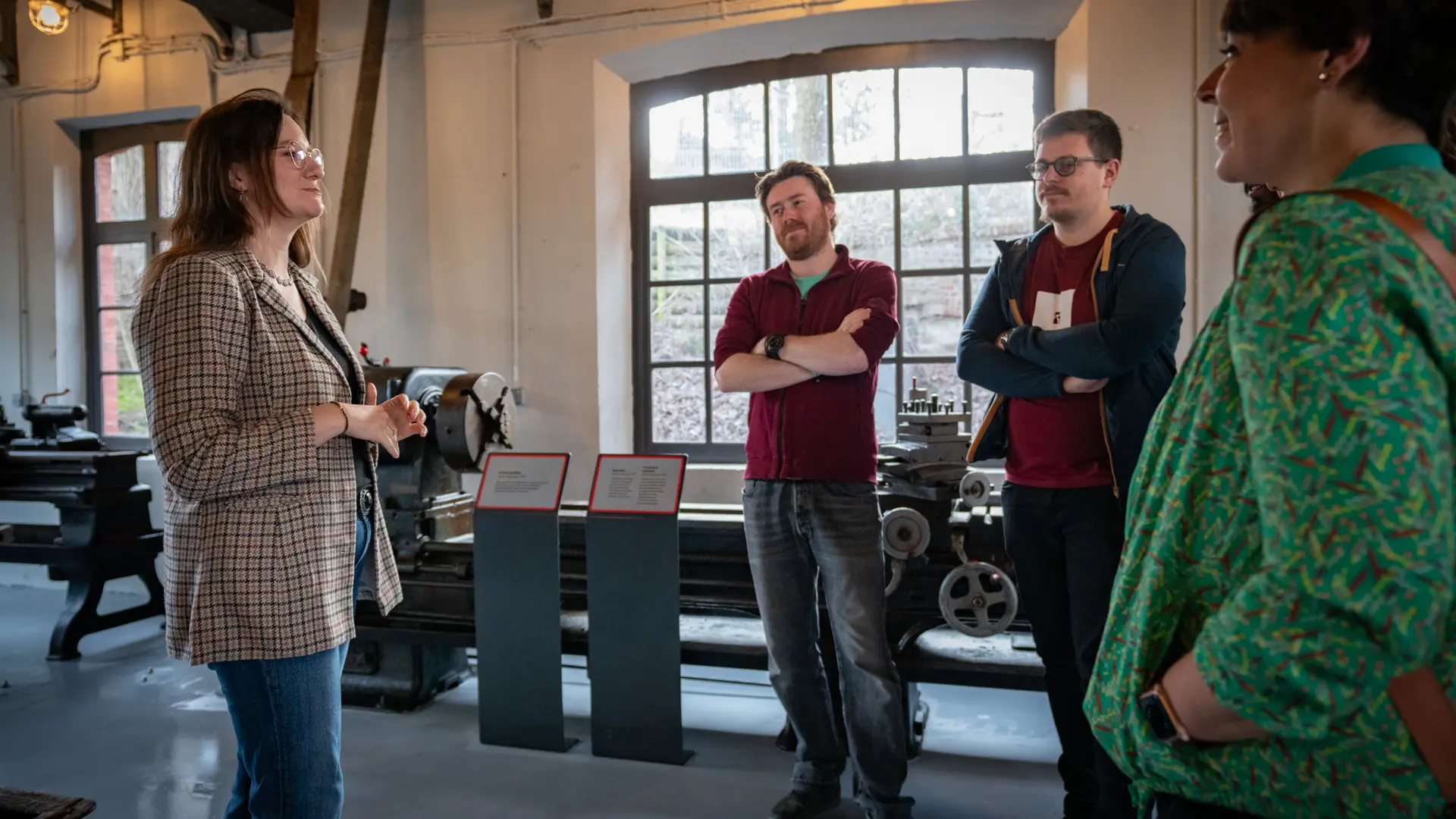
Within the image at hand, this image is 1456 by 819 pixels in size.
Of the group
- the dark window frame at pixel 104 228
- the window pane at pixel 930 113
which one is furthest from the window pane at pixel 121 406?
the window pane at pixel 930 113

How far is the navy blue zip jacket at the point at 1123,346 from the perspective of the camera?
1.94m

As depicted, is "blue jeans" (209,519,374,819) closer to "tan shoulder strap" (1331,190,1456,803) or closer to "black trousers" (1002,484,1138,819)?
"tan shoulder strap" (1331,190,1456,803)

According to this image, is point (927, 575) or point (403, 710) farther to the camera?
point (403, 710)

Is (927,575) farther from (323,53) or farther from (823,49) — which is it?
(323,53)

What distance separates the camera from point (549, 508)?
9.54 feet

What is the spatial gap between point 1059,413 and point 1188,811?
1311 mm

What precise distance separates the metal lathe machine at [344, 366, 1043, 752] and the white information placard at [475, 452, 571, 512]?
0.48 feet

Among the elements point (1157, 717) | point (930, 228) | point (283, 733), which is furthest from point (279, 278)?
point (930, 228)

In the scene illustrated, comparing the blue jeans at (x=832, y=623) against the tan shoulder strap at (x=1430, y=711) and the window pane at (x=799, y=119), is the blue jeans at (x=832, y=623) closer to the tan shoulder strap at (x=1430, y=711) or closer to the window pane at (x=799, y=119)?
the tan shoulder strap at (x=1430, y=711)

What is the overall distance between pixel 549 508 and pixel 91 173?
464 cm

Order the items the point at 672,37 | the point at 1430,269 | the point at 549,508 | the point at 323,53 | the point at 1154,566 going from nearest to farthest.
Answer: the point at 1430,269 → the point at 1154,566 → the point at 549,508 → the point at 672,37 → the point at 323,53

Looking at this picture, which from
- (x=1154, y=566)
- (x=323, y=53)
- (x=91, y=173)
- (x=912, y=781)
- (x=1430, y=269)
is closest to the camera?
(x=1430, y=269)

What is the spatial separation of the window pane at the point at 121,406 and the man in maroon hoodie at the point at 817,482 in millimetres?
4833

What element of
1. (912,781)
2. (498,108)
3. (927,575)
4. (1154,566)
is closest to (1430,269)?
(1154,566)
